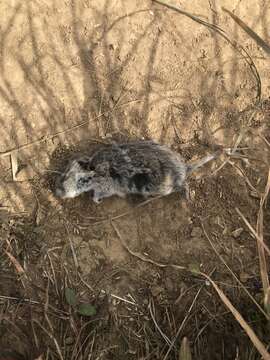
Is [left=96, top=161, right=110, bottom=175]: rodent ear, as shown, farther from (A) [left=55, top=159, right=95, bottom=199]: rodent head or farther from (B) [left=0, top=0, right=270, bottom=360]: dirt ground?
(B) [left=0, top=0, right=270, bottom=360]: dirt ground

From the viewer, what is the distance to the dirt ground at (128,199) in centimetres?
418

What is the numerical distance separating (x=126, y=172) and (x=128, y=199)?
0.42 m

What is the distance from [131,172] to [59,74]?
4.35 ft

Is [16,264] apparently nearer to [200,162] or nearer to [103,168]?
[103,168]

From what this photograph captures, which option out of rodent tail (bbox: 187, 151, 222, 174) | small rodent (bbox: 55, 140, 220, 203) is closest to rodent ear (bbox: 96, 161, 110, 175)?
small rodent (bbox: 55, 140, 220, 203)

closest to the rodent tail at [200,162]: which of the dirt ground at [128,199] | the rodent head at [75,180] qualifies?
the dirt ground at [128,199]

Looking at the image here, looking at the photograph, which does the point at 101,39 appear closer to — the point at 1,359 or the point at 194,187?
the point at 194,187

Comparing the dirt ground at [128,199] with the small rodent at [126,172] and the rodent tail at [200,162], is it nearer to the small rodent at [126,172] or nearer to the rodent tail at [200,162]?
the rodent tail at [200,162]

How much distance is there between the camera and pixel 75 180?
4305 millimetres

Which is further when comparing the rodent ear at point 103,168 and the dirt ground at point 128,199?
the rodent ear at point 103,168

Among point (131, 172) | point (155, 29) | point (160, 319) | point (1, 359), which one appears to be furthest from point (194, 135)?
point (1, 359)

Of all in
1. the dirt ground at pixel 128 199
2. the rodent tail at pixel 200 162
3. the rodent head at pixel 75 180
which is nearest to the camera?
the dirt ground at pixel 128 199

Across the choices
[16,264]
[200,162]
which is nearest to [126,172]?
[200,162]

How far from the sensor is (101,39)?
187 inches
